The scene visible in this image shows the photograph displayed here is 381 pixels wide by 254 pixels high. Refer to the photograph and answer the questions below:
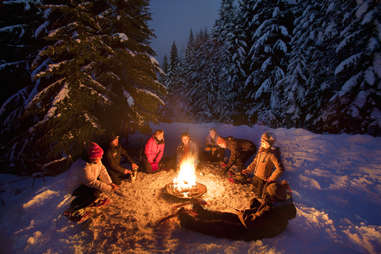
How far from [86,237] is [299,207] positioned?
572 centimetres

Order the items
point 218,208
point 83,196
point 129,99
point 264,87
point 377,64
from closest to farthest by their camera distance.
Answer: point 83,196 < point 218,208 < point 377,64 < point 129,99 < point 264,87

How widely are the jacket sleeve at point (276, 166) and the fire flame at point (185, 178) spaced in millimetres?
2544

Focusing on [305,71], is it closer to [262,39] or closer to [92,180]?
[262,39]

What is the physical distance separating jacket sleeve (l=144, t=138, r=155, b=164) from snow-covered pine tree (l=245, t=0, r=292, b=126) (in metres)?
10.00

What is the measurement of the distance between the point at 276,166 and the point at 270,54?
1175 centimetres

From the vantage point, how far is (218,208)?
18.8 feet

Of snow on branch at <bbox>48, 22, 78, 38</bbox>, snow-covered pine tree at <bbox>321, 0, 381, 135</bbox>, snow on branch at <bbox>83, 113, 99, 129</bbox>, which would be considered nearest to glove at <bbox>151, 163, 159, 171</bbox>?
snow on branch at <bbox>83, 113, 99, 129</bbox>

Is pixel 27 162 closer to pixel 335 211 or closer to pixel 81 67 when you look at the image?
pixel 81 67

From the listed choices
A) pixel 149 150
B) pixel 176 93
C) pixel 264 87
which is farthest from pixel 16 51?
pixel 176 93

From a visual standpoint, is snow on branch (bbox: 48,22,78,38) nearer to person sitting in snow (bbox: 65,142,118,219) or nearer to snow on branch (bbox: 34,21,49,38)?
snow on branch (bbox: 34,21,49,38)

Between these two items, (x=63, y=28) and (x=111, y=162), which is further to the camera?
(x=111, y=162)

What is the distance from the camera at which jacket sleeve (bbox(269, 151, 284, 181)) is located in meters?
5.56

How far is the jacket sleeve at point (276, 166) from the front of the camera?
18.2ft

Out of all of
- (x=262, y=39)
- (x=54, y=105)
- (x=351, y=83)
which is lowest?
(x=54, y=105)
